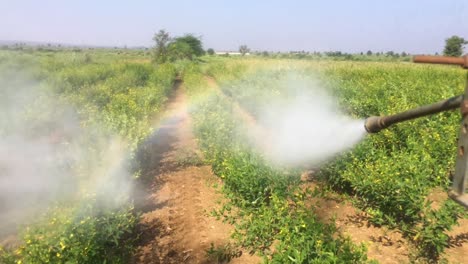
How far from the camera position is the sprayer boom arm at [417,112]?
1.69 m

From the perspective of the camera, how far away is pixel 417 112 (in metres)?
1.96

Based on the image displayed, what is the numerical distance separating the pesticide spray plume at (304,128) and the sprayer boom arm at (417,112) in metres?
3.68

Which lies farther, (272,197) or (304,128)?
(304,128)

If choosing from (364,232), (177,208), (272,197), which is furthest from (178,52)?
(364,232)

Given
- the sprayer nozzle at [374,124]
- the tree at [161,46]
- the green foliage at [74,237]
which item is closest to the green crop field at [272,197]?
the green foliage at [74,237]

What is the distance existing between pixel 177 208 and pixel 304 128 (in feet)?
16.4

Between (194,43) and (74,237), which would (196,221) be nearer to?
(74,237)

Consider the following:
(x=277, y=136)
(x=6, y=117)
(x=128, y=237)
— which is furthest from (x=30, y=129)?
(x=277, y=136)

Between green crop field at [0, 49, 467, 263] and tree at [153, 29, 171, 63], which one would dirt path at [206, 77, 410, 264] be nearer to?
green crop field at [0, 49, 467, 263]

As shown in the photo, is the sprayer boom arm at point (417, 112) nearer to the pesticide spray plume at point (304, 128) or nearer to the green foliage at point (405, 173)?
the green foliage at point (405, 173)

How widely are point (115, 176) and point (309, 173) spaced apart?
4.32 meters

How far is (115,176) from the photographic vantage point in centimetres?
605

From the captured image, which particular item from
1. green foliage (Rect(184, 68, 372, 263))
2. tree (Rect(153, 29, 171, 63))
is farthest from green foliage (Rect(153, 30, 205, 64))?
green foliage (Rect(184, 68, 372, 263))

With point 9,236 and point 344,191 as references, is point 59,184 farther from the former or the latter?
point 344,191
